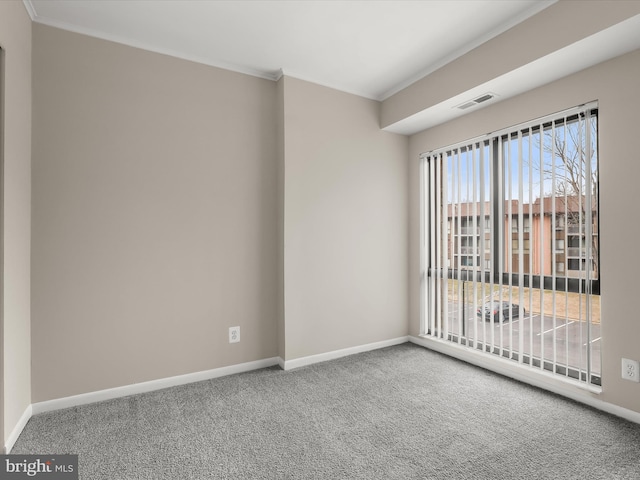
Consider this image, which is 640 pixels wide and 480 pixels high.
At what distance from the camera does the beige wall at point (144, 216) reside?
2283mm

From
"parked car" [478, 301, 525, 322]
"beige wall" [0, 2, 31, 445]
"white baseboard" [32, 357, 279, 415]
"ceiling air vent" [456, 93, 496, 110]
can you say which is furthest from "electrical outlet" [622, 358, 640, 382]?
"beige wall" [0, 2, 31, 445]

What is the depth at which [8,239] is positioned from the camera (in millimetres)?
1855

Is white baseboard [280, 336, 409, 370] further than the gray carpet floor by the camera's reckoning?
Yes

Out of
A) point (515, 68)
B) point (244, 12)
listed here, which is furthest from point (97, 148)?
point (515, 68)

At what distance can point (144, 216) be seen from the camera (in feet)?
8.40

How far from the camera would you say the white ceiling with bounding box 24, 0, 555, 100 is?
2174 mm

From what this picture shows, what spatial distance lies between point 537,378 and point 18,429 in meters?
3.39

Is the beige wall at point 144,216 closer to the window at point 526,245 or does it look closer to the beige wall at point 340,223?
the beige wall at point 340,223

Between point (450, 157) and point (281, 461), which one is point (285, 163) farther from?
point (281, 461)

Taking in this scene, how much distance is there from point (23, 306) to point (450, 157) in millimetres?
3508

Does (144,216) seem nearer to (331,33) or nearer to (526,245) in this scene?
(331,33)

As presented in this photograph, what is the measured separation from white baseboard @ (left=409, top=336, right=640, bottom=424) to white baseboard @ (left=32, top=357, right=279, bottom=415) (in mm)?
1642

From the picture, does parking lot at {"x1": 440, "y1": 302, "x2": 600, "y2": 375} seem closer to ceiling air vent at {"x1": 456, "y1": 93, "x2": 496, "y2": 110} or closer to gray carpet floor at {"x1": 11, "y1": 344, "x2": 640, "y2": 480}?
gray carpet floor at {"x1": 11, "y1": 344, "x2": 640, "y2": 480}

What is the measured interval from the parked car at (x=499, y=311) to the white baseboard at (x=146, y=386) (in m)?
1.88
